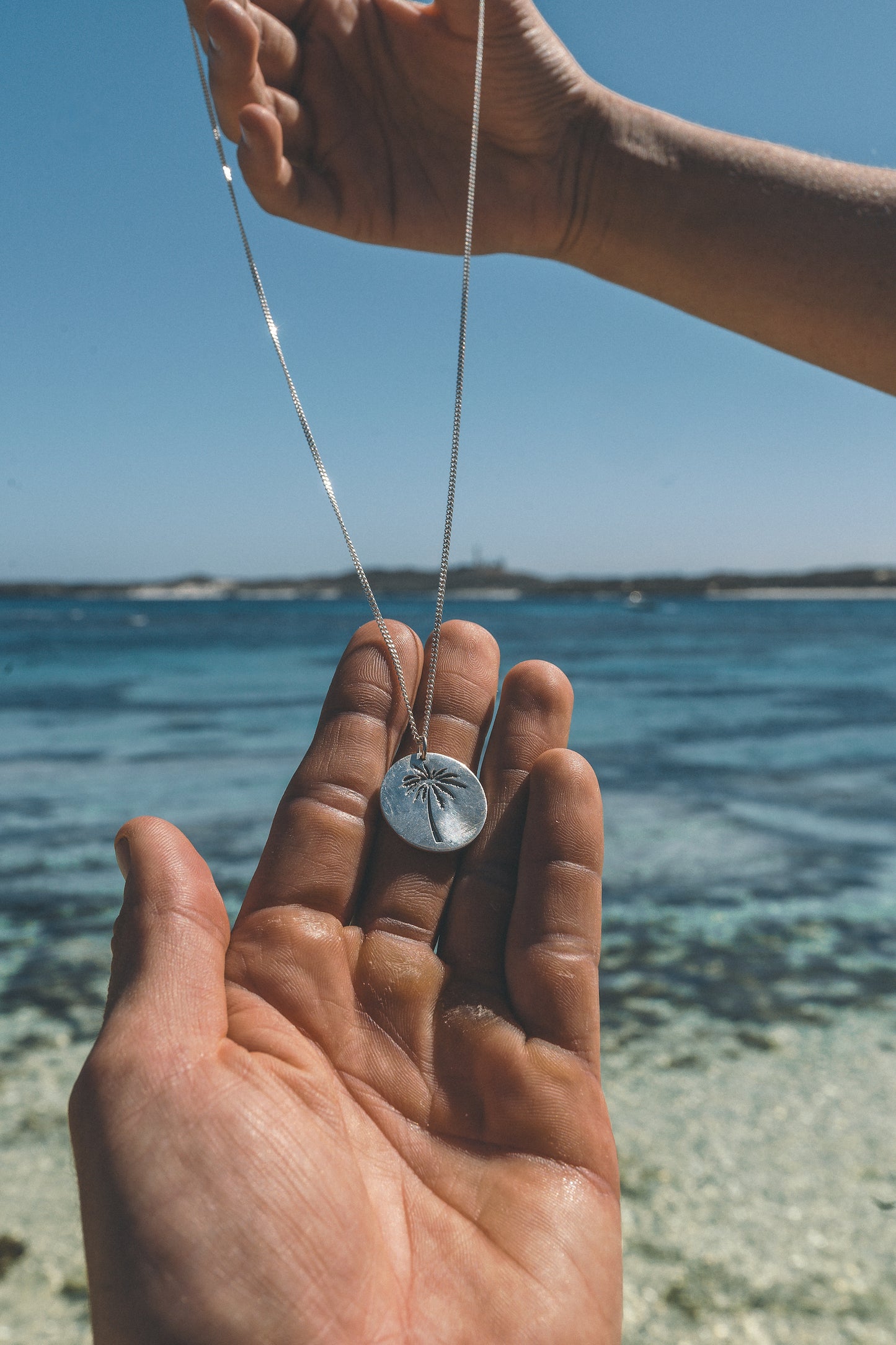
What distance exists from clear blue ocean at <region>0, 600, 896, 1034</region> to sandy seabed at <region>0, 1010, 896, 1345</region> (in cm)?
34

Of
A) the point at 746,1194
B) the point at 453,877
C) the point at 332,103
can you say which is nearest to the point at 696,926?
the point at 746,1194

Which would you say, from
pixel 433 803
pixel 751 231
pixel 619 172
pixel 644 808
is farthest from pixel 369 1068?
pixel 644 808

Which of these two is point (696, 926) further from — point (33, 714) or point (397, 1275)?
point (33, 714)

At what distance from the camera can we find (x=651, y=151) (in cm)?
305

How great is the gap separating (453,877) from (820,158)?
2.68 meters

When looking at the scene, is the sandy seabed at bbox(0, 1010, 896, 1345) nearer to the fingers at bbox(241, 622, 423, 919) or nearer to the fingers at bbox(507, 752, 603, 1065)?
the fingers at bbox(507, 752, 603, 1065)

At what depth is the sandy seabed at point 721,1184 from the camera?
269 cm

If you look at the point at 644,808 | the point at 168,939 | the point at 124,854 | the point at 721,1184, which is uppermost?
A: the point at 124,854

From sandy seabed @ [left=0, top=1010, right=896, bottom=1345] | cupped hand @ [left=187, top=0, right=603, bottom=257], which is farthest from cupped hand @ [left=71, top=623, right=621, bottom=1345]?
cupped hand @ [left=187, top=0, right=603, bottom=257]

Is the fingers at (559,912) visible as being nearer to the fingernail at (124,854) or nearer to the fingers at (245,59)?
the fingernail at (124,854)

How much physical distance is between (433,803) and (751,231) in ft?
7.03

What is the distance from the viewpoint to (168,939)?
2018 millimetres

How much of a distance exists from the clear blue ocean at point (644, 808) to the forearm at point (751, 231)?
3.09 meters

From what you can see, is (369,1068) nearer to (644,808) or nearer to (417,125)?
(417,125)
